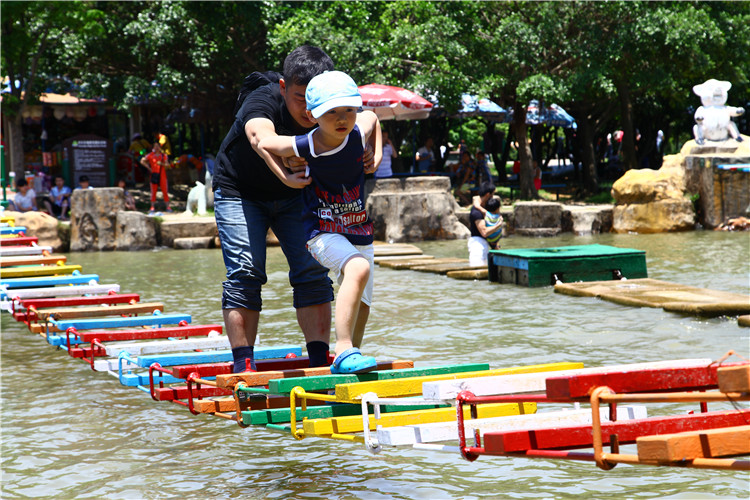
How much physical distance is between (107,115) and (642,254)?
22.1 m

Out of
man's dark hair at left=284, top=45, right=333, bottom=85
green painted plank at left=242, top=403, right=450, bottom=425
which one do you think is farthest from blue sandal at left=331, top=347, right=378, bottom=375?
man's dark hair at left=284, top=45, right=333, bottom=85

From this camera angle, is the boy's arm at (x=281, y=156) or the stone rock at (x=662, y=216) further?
the stone rock at (x=662, y=216)

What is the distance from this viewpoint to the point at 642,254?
35.4 ft

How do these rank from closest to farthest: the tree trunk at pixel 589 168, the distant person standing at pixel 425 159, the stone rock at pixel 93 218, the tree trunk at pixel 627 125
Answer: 1. the stone rock at pixel 93 218
2. the tree trunk at pixel 627 125
3. the distant person standing at pixel 425 159
4. the tree trunk at pixel 589 168

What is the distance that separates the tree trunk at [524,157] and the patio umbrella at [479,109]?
6.43 ft

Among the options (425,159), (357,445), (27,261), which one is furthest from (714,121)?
(357,445)

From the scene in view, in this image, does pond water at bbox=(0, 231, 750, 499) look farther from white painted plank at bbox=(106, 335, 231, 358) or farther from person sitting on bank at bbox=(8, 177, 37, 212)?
person sitting on bank at bbox=(8, 177, 37, 212)

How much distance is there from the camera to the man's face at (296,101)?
14.3ft

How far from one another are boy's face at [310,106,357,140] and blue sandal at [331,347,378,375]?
0.99 metres

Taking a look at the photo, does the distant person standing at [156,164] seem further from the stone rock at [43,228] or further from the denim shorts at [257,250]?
the denim shorts at [257,250]

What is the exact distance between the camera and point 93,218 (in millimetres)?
17250

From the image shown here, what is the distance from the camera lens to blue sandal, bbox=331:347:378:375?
4.04m

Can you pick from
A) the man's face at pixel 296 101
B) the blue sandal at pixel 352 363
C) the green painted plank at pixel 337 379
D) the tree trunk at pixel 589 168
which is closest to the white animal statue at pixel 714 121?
the tree trunk at pixel 589 168

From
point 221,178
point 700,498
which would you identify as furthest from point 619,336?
point 221,178
